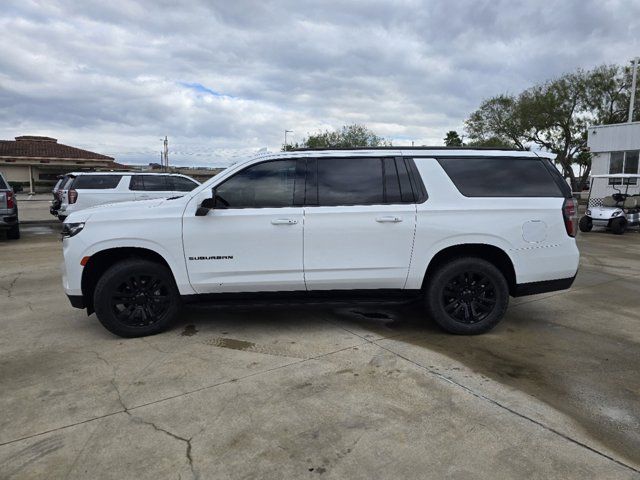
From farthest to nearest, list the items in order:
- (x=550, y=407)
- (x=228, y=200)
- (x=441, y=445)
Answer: (x=228, y=200)
(x=550, y=407)
(x=441, y=445)

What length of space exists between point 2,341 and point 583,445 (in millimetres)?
5150

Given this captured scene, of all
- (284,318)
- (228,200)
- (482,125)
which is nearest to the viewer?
(228,200)

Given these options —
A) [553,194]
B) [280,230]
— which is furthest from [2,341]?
[553,194]

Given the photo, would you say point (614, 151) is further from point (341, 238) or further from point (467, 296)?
point (341, 238)

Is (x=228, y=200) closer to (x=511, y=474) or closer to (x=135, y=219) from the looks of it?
(x=135, y=219)

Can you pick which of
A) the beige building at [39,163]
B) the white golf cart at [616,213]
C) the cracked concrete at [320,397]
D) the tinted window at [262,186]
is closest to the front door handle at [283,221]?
the tinted window at [262,186]

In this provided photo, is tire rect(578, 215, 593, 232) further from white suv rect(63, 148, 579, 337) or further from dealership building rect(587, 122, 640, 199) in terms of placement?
white suv rect(63, 148, 579, 337)

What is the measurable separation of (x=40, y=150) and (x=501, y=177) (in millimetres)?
55599

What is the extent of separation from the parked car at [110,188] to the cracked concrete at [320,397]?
26.0 ft

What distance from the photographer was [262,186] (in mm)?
4680

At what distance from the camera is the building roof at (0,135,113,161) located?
1860 inches

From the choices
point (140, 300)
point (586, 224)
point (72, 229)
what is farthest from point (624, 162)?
point (72, 229)

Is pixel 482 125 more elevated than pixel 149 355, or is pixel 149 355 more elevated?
pixel 482 125

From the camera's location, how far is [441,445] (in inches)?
114
